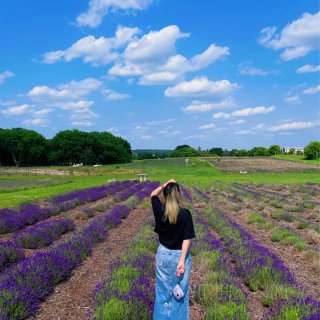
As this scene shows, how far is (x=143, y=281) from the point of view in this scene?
21.3 ft

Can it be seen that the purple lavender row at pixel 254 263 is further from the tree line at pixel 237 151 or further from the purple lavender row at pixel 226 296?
the tree line at pixel 237 151

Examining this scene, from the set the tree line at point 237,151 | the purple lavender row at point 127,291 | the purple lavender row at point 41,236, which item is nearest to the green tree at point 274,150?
the tree line at point 237,151

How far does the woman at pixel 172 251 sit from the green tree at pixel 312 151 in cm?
13331

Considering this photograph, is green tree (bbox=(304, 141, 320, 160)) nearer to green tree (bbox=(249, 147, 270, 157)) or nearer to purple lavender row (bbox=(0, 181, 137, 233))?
green tree (bbox=(249, 147, 270, 157))

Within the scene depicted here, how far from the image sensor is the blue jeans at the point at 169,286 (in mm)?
4621

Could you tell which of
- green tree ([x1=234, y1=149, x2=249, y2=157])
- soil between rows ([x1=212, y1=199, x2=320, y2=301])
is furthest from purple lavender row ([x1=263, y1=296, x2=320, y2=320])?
green tree ([x1=234, y1=149, x2=249, y2=157])

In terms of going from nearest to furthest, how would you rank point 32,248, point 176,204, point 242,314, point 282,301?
point 176,204
point 242,314
point 282,301
point 32,248

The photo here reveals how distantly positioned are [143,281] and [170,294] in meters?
1.91

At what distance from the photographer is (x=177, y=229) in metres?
4.59

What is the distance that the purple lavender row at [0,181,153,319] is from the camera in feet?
18.1

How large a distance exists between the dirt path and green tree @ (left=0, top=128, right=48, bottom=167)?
3504 inches

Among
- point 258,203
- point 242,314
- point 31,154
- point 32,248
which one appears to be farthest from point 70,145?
point 242,314

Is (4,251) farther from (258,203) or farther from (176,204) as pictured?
(258,203)

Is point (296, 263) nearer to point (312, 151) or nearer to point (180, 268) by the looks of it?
point (180, 268)
